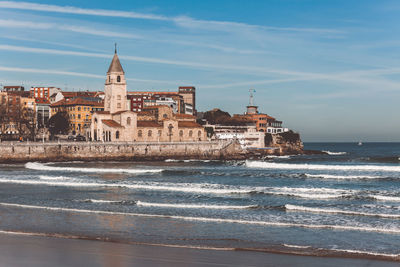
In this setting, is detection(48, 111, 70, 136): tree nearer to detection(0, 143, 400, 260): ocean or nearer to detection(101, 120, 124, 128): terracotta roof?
detection(101, 120, 124, 128): terracotta roof

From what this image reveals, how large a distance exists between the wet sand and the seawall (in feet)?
169

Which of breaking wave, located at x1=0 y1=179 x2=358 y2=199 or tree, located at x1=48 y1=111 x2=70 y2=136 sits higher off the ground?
tree, located at x1=48 y1=111 x2=70 y2=136

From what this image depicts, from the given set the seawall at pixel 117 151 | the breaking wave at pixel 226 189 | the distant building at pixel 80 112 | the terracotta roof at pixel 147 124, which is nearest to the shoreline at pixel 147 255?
the breaking wave at pixel 226 189

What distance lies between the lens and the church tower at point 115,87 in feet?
274

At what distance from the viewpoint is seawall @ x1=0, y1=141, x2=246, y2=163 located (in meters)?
64.0

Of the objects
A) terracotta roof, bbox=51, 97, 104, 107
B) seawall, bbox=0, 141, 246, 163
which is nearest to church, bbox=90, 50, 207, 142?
seawall, bbox=0, 141, 246, 163

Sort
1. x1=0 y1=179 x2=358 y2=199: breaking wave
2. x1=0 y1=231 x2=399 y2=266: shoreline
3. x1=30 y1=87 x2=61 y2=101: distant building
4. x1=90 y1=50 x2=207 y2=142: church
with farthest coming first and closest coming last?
x1=30 y1=87 x2=61 y2=101: distant building, x1=90 y1=50 x2=207 y2=142: church, x1=0 y1=179 x2=358 y2=199: breaking wave, x1=0 y1=231 x2=399 y2=266: shoreline

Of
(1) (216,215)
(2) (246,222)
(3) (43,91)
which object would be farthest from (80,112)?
(2) (246,222)

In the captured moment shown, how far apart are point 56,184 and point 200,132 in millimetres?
54627

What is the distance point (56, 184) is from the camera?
33969 millimetres

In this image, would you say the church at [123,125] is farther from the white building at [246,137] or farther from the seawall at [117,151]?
the white building at [246,137]

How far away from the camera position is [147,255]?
554 inches

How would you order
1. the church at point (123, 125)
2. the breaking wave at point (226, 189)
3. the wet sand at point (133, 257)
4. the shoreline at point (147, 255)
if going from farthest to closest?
Result: the church at point (123, 125), the breaking wave at point (226, 189), the shoreline at point (147, 255), the wet sand at point (133, 257)

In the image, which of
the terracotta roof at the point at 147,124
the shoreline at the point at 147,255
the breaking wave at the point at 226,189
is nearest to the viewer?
the shoreline at the point at 147,255
